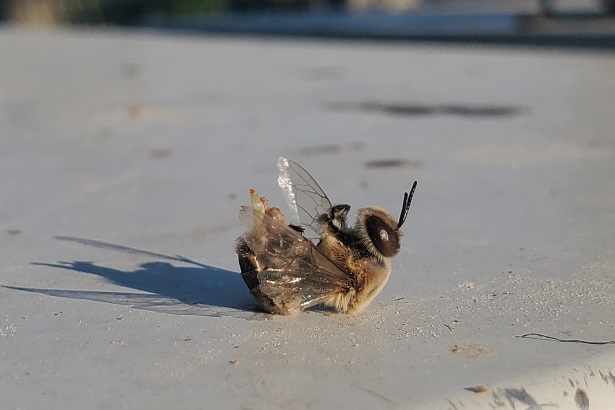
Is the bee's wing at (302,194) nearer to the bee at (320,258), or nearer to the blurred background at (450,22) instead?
the bee at (320,258)

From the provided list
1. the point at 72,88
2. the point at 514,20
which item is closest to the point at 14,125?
the point at 72,88

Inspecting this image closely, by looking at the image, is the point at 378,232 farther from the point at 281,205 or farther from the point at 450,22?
the point at 450,22

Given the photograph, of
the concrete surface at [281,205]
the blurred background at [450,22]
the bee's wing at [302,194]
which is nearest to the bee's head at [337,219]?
the bee's wing at [302,194]

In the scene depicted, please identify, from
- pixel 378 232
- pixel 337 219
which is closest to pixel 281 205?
pixel 337 219

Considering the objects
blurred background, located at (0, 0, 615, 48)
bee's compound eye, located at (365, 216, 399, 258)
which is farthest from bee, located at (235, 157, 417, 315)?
blurred background, located at (0, 0, 615, 48)

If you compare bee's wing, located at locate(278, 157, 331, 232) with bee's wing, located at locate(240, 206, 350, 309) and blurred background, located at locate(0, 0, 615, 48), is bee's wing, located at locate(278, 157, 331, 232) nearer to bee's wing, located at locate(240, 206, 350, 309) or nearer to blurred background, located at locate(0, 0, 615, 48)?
bee's wing, located at locate(240, 206, 350, 309)

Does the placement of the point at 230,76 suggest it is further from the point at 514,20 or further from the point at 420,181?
the point at 514,20

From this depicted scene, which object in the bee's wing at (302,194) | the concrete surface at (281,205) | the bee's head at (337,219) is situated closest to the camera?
the concrete surface at (281,205)
